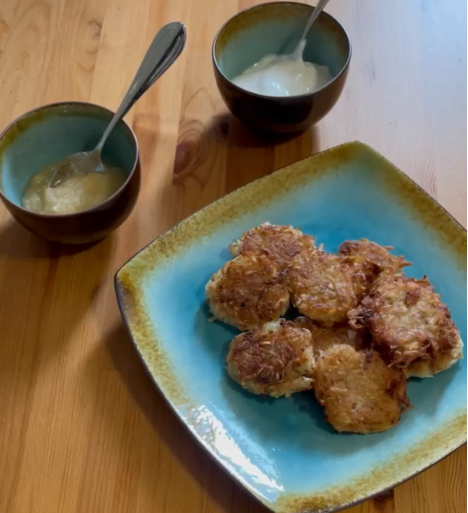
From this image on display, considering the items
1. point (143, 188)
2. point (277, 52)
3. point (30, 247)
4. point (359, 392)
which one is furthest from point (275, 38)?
point (359, 392)

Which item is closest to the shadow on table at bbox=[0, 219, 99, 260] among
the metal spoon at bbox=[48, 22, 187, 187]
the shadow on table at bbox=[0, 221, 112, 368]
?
the shadow on table at bbox=[0, 221, 112, 368]

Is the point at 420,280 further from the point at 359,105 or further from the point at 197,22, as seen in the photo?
the point at 197,22

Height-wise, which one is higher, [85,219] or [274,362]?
[85,219]

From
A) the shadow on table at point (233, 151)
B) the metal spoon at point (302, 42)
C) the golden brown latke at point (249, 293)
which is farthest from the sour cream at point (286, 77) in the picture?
the golden brown latke at point (249, 293)

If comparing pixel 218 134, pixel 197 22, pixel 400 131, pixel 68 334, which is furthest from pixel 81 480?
pixel 197 22

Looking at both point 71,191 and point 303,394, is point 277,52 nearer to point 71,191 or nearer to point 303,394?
point 71,191

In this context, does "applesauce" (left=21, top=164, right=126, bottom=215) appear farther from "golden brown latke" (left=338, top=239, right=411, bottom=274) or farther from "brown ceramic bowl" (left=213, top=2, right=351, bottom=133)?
"golden brown latke" (left=338, top=239, right=411, bottom=274)
